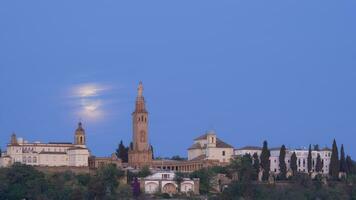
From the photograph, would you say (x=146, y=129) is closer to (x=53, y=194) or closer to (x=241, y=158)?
(x=241, y=158)

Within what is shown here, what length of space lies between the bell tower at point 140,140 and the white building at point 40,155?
421 centimetres

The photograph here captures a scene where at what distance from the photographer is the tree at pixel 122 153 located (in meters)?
78.3

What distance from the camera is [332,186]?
72812 millimetres

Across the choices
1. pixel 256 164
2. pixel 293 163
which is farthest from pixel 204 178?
pixel 293 163

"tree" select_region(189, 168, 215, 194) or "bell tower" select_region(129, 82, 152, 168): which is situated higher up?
"bell tower" select_region(129, 82, 152, 168)

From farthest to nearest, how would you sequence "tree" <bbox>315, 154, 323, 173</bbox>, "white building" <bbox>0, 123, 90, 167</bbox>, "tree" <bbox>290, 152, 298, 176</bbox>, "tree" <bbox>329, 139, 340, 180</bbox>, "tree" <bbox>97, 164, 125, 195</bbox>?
1. "tree" <bbox>315, 154, 323, 173</bbox>
2. "tree" <bbox>290, 152, 298, 176</bbox>
3. "tree" <bbox>329, 139, 340, 180</bbox>
4. "white building" <bbox>0, 123, 90, 167</bbox>
5. "tree" <bbox>97, 164, 125, 195</bbox>

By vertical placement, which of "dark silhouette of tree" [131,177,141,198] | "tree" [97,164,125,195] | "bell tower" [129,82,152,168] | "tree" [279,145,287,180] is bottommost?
"dark silhouette of tree" [131,177,141,198]

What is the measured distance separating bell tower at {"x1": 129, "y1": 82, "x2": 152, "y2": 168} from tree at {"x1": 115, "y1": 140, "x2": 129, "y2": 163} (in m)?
1.99

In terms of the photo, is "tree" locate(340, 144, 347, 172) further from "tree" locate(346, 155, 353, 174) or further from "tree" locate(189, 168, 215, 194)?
"tree" locate(189, 168, 215, 194)

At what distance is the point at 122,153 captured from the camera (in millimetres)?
78750

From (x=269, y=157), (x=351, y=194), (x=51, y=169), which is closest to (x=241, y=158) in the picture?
(x=269, y=157)

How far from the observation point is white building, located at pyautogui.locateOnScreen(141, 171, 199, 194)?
69.7 metres

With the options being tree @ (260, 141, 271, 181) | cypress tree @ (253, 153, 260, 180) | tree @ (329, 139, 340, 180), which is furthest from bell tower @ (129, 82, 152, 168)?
tree @ (329, 139, 340, 180)

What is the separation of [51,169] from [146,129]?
26.0 ft
